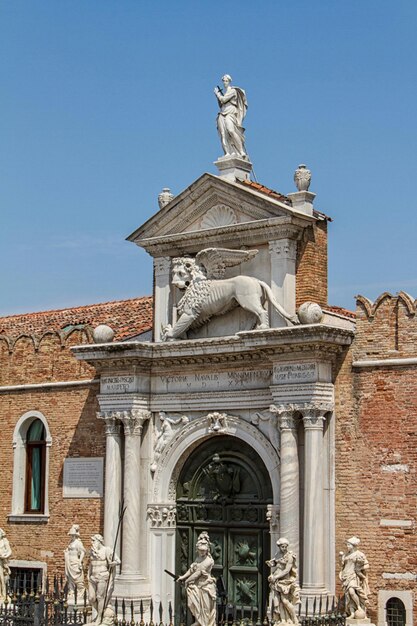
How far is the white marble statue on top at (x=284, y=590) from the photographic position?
1727 centimetres

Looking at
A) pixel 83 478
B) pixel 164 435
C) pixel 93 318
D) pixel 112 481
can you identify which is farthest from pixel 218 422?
pixel 93 318

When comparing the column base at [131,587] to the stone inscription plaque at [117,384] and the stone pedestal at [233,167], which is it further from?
the stone pedestal at [233,167]

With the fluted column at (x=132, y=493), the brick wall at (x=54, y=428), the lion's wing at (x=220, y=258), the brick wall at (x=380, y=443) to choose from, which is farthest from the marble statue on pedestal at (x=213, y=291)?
the brick wall at (x=54, y=428)

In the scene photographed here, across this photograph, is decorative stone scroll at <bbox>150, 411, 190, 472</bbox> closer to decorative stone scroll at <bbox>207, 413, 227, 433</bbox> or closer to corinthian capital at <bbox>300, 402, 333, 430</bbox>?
decorative stone scroll at <bbox>207, 413, 227, 433</bbox>

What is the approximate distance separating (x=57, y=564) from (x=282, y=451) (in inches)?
245

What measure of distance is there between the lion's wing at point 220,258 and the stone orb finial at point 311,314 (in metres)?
1.74

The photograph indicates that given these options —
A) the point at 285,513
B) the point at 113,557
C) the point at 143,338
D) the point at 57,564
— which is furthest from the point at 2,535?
the point at 285,513

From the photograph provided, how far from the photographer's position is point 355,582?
18031mm

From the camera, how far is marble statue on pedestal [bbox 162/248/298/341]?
1983cm

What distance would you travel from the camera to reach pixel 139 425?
69.4 ft

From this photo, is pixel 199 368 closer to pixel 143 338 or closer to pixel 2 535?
pixel 143 338

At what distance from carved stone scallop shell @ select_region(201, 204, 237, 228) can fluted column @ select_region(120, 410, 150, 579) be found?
11.7ft

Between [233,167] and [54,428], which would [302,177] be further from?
[54,428]

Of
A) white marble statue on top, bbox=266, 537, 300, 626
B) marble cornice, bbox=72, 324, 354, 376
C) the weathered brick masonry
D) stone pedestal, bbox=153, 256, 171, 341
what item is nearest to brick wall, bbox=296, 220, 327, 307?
marble cornice, bbox=72, 324, 354, 376
